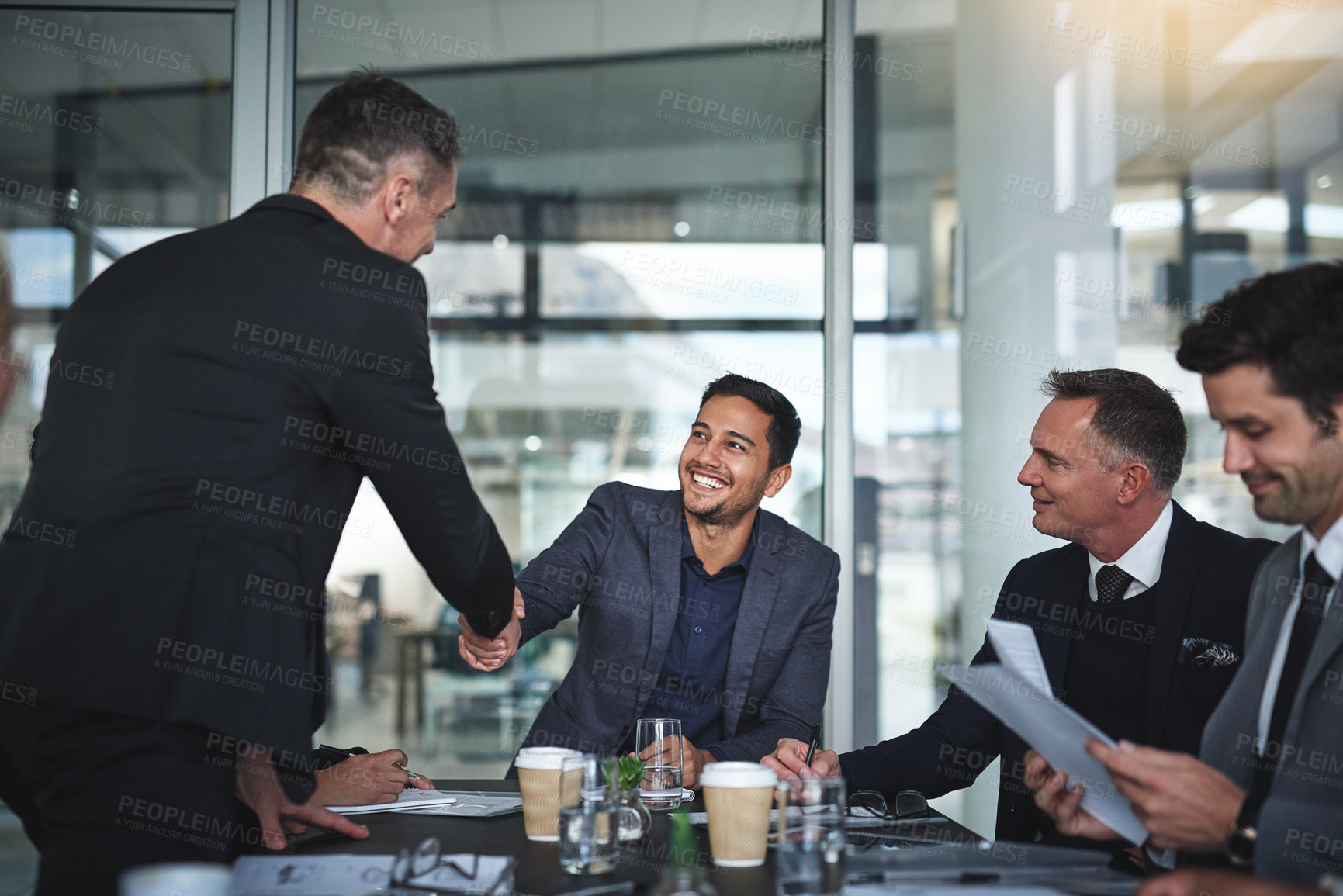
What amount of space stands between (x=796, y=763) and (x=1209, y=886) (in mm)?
825

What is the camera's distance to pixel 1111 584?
2.39 meters

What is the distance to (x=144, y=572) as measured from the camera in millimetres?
1486

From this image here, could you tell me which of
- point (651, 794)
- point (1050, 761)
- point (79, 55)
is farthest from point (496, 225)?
point (1050, 761)

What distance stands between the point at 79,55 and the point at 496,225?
1.89m

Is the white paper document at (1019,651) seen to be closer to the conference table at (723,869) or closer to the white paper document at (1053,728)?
the white paper document at (1053,728)

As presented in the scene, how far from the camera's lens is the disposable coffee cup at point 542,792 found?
1703 millimetres

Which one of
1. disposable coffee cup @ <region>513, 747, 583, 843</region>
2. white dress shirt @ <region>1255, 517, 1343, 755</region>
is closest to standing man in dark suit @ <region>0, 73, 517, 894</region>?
disposable coffee cup @ <region>513, 747, 583, 843</region>


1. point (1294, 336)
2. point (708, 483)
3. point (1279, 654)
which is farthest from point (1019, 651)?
point (708, 483)

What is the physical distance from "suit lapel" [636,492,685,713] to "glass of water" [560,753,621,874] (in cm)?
110

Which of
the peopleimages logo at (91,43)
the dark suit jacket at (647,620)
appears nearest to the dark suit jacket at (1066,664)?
the dark suit jacket at (647,620)

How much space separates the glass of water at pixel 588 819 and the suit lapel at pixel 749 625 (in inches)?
43.9

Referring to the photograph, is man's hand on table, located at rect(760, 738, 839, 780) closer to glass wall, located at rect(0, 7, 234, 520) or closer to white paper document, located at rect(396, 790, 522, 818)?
white paper document, located at rect(396, 790, 522, 818)

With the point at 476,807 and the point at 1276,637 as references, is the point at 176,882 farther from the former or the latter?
the point at 1276,637

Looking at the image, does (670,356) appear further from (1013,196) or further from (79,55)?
(79,55)
